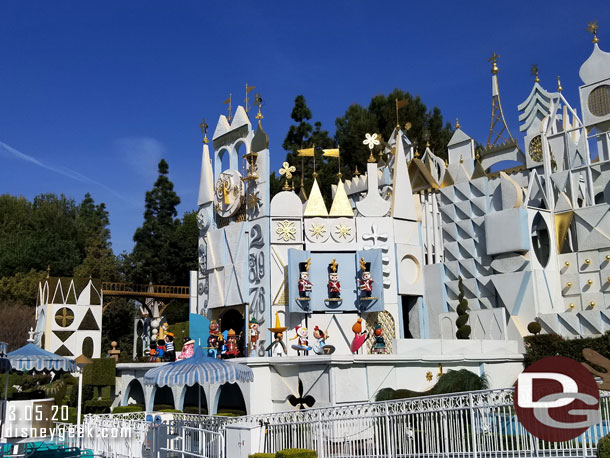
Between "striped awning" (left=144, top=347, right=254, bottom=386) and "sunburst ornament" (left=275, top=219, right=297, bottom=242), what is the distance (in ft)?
39.4

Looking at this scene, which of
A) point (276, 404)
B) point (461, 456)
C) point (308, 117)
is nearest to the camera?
point (461, 456)

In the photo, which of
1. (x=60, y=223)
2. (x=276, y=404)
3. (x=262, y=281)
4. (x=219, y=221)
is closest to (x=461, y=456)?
(x=276, y=404)

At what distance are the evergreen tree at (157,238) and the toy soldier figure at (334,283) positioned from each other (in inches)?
952

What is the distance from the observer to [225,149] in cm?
3105

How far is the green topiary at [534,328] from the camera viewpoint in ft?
83.7

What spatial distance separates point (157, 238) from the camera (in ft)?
161

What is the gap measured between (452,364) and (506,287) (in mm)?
6024

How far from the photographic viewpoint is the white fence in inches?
464

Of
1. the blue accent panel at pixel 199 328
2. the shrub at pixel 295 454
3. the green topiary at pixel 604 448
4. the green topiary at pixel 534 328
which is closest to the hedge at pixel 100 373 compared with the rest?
the blue accent panel at pixel 199 328

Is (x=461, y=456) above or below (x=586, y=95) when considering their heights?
below

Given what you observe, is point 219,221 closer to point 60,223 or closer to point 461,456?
point 461,456

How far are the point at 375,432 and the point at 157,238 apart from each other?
37.6 m

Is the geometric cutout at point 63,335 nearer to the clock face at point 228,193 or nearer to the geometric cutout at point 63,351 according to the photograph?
the geometric cutout at point 63,351

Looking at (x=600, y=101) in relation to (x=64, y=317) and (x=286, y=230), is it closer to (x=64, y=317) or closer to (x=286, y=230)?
(x=286, y=230)
